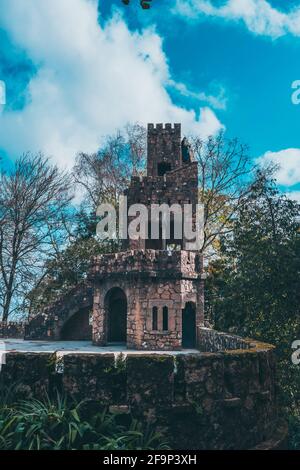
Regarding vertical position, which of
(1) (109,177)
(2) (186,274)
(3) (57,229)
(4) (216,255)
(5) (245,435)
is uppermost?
(1) (109,177)

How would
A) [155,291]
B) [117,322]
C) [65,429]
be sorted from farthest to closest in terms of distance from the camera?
[117,322] < [155,291] < [65,429]

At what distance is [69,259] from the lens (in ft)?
80.2

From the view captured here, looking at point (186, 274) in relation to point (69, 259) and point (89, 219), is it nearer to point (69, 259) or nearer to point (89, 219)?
point (69, 259)

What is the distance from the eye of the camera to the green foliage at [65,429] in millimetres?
6598

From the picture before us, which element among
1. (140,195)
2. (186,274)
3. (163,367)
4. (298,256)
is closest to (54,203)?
(140,195)

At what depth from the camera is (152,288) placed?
646 inches

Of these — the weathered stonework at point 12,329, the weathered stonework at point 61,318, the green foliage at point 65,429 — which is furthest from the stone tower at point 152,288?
the green foliage at point 65,429

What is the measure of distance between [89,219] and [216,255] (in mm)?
8779

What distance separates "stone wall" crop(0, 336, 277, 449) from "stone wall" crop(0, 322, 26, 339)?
14.3 meters

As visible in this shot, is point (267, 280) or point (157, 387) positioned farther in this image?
point (267, 280)

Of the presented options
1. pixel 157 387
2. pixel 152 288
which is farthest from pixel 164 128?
pixel 157 387

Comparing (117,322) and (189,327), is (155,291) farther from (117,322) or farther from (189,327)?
(117,322)

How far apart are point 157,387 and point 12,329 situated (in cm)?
1577
